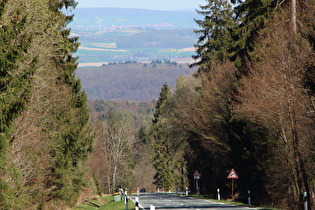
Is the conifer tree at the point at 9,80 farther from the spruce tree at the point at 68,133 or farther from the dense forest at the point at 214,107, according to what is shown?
the spruce tree at the point at 68,133

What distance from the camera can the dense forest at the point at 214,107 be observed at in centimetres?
1553

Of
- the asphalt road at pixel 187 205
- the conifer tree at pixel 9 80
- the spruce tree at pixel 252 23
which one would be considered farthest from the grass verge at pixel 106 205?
the spruce tree at pixel 252 23

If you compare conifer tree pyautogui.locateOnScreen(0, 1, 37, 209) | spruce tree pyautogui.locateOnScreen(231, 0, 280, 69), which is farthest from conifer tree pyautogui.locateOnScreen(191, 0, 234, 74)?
conifer tree pyautogui.locateOnScreen(0, 1, 37, 209)

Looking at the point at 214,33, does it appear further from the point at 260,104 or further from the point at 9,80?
the point at 9,80

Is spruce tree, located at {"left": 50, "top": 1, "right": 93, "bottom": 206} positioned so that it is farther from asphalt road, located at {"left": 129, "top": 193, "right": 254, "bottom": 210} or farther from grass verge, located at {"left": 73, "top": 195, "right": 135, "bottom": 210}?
asphalt road, located at {"left": 129, "top": 193, "right": 254, "bottom": 210}

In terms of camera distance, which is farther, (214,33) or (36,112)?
(214,33)

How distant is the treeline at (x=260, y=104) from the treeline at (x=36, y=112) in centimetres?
995

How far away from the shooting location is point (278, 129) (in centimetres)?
2469

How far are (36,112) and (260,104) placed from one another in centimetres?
1263

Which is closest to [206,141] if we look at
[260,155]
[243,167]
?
[243,167]

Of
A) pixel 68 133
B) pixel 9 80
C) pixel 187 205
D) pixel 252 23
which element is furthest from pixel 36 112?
pixel 252 23

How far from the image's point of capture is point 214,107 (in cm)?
3731

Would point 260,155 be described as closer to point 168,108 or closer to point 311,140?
point 311,140

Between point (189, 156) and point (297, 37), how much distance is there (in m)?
30.2
